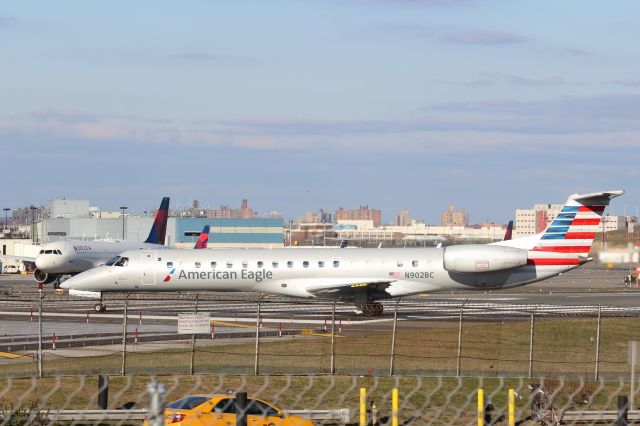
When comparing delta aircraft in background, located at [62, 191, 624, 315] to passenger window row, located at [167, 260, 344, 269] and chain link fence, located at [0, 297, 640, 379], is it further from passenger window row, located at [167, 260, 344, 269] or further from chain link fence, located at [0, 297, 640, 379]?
chain link fence, located at [0, 297, 640, 379]

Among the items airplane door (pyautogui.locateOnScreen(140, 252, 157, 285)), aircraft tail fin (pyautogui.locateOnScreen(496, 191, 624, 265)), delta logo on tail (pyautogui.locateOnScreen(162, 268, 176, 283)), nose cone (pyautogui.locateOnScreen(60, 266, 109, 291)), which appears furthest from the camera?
nose cone (pyautogui.locateOnScreen(60, 266, 109, 291))

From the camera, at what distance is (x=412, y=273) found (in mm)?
44344

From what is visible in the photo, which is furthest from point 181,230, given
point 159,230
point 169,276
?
point 169,276

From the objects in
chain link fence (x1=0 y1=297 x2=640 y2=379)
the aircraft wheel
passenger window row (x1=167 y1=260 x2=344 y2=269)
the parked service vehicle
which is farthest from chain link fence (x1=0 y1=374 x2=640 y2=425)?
the parked service vehicle

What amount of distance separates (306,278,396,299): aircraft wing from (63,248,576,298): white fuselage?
41mm

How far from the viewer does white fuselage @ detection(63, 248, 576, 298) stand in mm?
43969

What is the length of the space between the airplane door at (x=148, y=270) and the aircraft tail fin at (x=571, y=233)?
1578cm

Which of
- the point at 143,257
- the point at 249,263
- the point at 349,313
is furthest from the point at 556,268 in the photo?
the point at 143,257

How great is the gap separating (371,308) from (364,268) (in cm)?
175

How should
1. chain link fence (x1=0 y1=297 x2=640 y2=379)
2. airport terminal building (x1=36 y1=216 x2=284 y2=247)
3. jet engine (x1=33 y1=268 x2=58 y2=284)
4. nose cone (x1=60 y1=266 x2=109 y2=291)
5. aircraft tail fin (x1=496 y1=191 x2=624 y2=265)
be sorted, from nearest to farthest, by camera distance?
chain link fence (x1=0 y1=297 x2=640 y2=379) < aircraft tail fin (x1=496 y1=191 x2=624 y2=265) < nose cone (x1=60 y1=266 x2=109 y2=291) < jet engine (x1=33 y1=268 x2=58 y2=284) < airport terminal building (x1=36 y1=216 x2=284 y2=247)

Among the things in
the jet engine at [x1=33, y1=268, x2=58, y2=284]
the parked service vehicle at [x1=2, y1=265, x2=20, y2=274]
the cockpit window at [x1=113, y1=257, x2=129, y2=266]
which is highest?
the cockpit window at [x1=113, y1=257, x2=129, y2=266]

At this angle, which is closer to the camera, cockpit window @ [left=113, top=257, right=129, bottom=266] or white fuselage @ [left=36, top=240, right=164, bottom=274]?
cockpit window @ [left=113, top=257, right=129, bottom=266]

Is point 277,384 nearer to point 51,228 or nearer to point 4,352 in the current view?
point 4,352

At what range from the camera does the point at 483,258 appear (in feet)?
141
